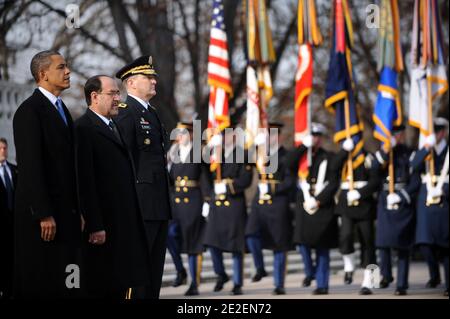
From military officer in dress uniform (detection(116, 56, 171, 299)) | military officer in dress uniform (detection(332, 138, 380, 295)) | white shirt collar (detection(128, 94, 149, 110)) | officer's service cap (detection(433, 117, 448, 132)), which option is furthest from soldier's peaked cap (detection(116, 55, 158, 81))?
officer's service cap (detection(433, 117, 448, 132))

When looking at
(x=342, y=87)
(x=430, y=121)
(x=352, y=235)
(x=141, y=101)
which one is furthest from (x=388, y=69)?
(x=141, y=101)

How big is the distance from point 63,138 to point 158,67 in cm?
1284

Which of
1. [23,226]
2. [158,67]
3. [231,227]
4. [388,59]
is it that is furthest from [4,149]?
[158,67]

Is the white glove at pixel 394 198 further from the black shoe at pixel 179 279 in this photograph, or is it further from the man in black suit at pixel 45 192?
the man in black suit at pixel 45 192

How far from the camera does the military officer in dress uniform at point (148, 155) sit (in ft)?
28.3

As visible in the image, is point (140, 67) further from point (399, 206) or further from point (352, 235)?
point (352, 235)

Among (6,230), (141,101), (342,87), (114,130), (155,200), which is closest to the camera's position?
(114,130)

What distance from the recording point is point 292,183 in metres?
14.5

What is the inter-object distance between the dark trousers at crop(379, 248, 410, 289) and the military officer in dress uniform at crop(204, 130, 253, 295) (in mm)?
1795

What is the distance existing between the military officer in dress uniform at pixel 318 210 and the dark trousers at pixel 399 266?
31.7 inches

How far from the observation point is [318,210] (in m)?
13.7

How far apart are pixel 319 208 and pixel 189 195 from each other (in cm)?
181

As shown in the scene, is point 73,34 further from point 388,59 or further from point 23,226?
point 23,226

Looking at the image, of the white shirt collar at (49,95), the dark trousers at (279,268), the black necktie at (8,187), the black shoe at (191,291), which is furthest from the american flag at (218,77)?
the white shirt collar at (49,95)
